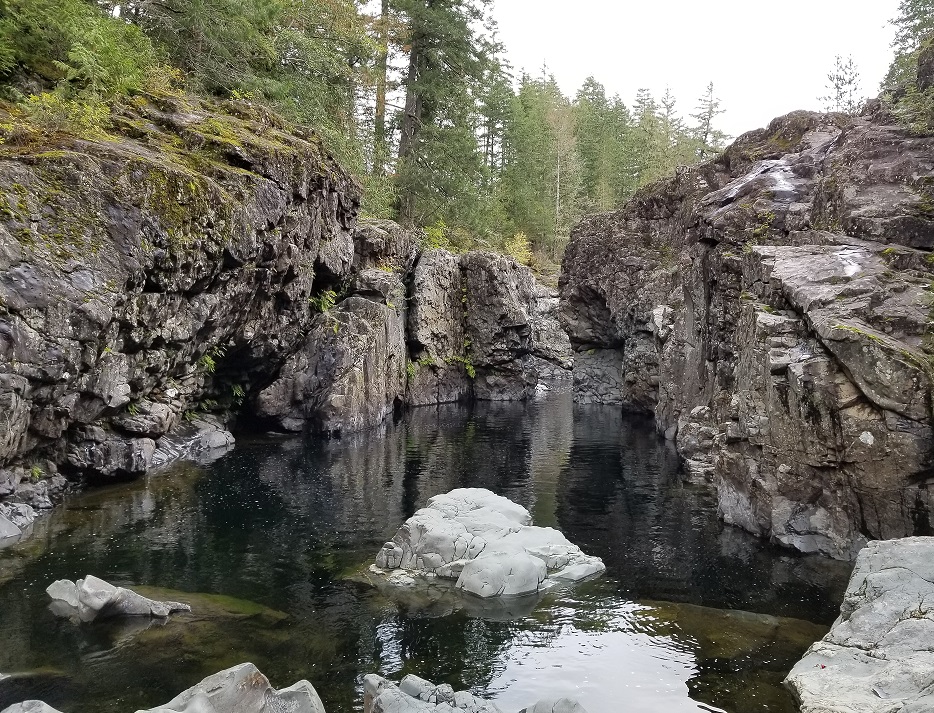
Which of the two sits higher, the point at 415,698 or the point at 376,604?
the point at 415,698

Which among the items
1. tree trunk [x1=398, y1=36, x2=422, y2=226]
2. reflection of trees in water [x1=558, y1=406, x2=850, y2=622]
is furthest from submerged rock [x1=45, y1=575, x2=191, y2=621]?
tree trunk [x1=398, y1=36, x2=422, y2=226]

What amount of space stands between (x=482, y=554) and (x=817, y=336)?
9.47 meters

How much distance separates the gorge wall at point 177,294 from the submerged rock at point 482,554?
33.5 feet

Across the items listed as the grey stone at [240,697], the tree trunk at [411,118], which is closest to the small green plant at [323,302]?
the tree trunk at [411,118]

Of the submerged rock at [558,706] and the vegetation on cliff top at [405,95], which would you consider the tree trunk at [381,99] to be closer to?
the vegetation on cliff top at [405,95]

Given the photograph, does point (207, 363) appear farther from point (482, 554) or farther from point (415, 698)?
point (415, 698)

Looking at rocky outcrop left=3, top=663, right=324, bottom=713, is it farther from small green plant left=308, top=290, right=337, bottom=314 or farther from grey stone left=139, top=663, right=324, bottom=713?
small green plant left=308, top=290, right=337, bottom=314

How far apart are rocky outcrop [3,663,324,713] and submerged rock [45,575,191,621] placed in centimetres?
403

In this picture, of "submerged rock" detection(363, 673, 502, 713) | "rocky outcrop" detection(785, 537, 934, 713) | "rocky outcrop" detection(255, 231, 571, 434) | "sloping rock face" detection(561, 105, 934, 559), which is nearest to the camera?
"rocky outcrop" detection(785, 537, 934, 713)

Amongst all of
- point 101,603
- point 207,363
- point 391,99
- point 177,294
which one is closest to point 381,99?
point 391,99

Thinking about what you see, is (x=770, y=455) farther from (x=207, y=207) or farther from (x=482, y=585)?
(x=207, y=207)

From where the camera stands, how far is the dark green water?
10320 mm

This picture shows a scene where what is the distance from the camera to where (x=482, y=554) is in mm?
15305

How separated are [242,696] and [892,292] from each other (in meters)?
16.1
